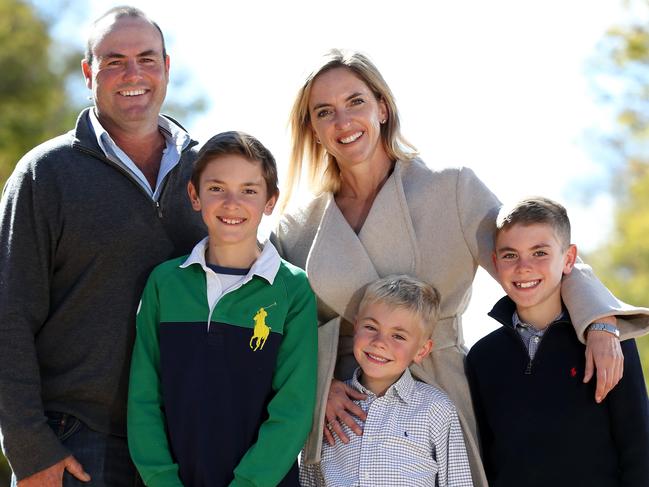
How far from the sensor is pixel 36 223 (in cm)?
369

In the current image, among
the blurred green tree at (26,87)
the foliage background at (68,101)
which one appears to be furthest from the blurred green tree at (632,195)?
the blurred green tree at (26,87)

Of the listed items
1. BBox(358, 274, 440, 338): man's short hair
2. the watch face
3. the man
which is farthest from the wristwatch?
the man

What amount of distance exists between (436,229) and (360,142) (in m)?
0.48

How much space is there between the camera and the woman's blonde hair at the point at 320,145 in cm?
425

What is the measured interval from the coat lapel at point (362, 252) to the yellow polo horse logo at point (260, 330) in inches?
16.1

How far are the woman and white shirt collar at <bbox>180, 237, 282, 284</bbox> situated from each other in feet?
1.00

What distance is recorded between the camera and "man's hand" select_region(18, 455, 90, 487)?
11.7 ft

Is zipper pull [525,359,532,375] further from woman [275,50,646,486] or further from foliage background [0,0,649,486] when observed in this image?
foliage background [0,0,649,486]

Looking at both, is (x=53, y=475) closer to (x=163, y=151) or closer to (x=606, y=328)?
(x=163, y=151)

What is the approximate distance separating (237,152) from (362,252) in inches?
27.0

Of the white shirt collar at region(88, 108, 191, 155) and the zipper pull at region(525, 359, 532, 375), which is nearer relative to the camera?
the zipper pull at region(525, 359, 532, 375)

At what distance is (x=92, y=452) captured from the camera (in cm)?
372

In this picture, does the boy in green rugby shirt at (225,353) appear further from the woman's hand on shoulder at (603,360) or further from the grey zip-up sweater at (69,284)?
the woman's hand on shoulder at (603,360)

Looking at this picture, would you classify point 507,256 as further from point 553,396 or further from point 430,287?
point 553,396
